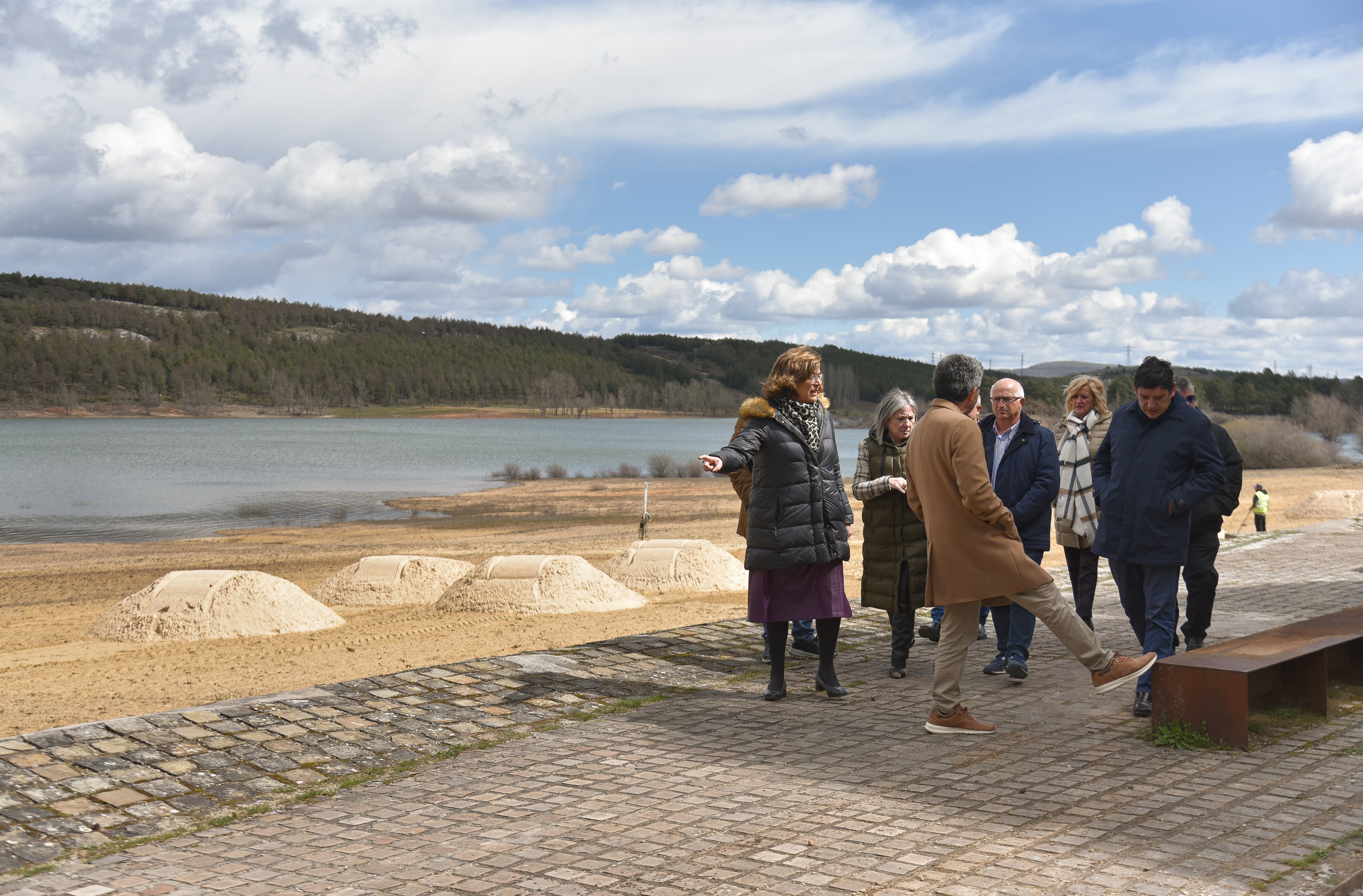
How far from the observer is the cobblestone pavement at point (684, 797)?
11.5 feet

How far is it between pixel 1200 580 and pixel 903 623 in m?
1.89

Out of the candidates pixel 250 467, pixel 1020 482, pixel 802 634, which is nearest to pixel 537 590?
pixel 802 634

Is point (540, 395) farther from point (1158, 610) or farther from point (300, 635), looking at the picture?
point (1158, 610)

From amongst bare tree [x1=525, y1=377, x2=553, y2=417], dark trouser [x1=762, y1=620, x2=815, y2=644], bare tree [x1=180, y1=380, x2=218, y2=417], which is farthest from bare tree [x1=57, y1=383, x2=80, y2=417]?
dark trouser [x1=762, y1=620, x2=815, y2=644]

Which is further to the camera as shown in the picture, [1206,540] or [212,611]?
[212,611]

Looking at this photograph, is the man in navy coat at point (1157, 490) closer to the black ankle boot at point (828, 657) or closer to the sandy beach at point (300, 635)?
the black ankle boot at point (828, 657)

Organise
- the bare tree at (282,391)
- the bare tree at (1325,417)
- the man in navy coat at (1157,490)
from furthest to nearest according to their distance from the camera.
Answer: the bare tree at (282,391), the bare tree at (1325,417), the man in navy coat at (1157,490)

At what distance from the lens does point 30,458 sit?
6412 centimetres

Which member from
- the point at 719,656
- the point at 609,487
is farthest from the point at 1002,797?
the point at 609,487

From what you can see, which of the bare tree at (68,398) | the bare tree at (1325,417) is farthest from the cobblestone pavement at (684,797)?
the bare tree at (68,398)

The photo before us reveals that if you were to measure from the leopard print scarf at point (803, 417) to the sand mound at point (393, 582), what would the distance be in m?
6.92

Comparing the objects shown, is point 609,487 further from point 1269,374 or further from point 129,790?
point 1269,374

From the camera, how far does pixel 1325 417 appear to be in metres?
60.2

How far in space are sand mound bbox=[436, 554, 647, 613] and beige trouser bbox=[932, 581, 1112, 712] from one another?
Result: 606 centimetres
